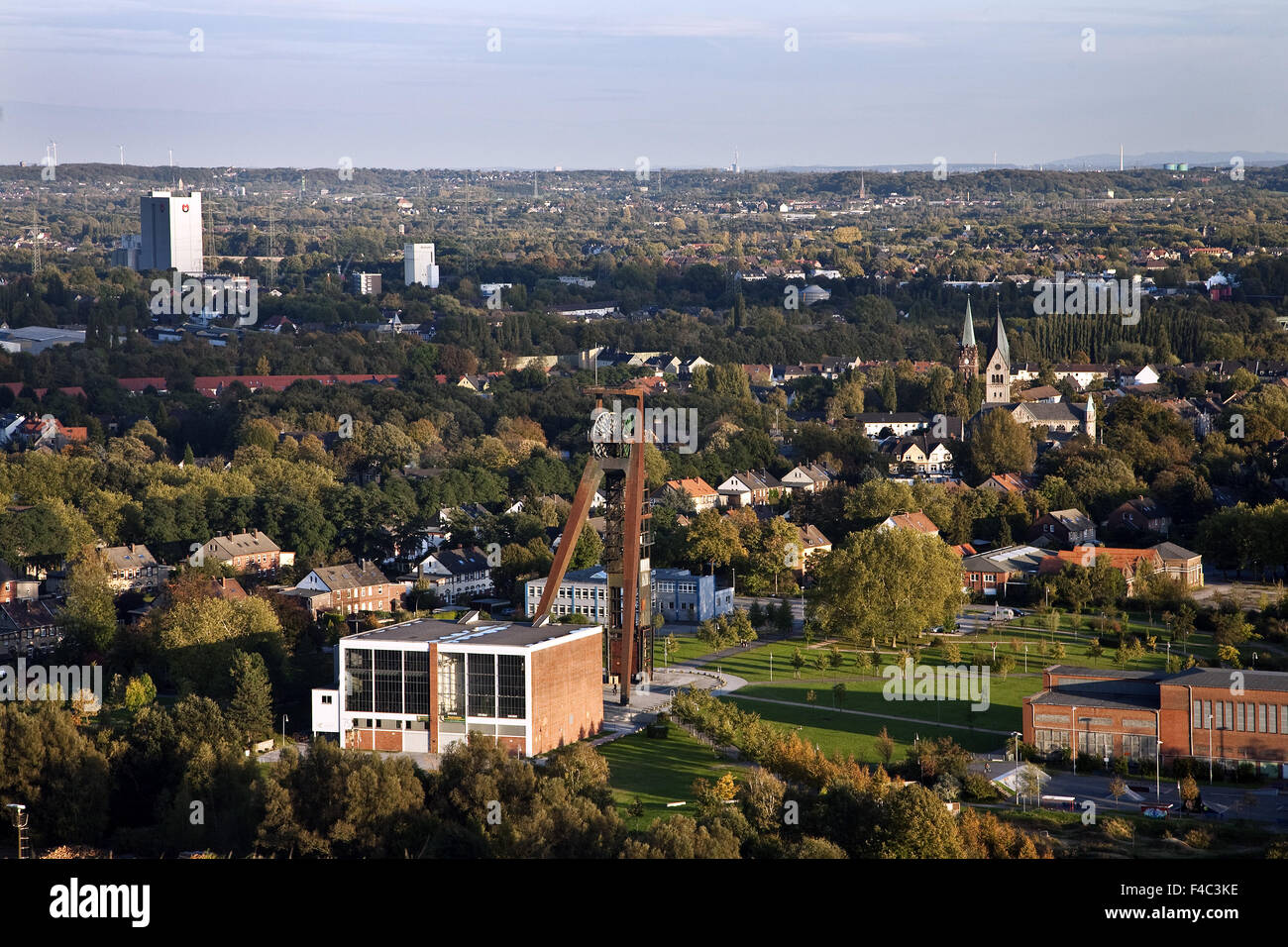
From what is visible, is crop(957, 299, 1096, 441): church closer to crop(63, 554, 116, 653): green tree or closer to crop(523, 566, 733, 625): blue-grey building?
crop(523, 566, 733, 625): blue-grey building

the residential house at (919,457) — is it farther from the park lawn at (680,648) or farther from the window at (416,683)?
the window at (416,683)

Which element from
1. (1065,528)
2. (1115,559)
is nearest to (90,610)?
(1115,559)

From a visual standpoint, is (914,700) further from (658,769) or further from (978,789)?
(978,789)

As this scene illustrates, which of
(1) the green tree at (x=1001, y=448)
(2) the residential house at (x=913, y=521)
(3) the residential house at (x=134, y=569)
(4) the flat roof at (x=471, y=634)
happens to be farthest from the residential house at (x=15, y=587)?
(1) the green tree at (x=1001, y=448)

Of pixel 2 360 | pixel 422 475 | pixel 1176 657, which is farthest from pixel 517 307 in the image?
pixel 1176 657

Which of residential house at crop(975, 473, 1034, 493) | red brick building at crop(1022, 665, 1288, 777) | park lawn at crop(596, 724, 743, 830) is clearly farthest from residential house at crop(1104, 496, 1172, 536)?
park lawn at crop(596, 724, 743, 830)

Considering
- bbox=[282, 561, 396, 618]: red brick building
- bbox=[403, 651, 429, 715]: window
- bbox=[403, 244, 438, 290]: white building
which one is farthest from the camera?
bbox=[403, 244, 438, 290]: white building
